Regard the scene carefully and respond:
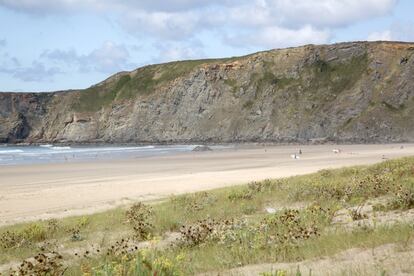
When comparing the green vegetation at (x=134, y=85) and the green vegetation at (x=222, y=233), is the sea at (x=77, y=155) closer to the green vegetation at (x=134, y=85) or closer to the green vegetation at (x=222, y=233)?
the green vegetation at (x=222, y=233)

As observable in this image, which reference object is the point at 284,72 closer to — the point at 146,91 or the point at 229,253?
the point at 146,91

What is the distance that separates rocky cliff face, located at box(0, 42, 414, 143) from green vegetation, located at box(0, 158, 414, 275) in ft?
205

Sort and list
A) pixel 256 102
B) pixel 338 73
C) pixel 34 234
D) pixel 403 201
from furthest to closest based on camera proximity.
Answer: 1. pixel 256 102
2. pixel 338 73
3. pixel 34 234
4. pixel 403 201

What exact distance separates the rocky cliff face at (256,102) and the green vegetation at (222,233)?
6248 centimetres

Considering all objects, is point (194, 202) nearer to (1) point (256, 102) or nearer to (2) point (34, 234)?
(2) point (34, 234)

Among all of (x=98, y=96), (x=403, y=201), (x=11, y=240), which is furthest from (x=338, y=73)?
(x=11, y=240)

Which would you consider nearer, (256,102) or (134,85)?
(256,102)

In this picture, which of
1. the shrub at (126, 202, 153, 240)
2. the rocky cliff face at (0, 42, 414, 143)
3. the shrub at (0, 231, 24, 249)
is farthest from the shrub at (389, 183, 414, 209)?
the rocky cliff face at (0, 42, 414, 143)

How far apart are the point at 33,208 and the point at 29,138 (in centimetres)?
10787

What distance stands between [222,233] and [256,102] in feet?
275

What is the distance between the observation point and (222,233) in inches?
297

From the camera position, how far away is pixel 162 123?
9931cm

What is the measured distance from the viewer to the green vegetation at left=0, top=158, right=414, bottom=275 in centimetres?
594

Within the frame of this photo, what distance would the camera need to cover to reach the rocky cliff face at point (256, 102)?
258 ft
